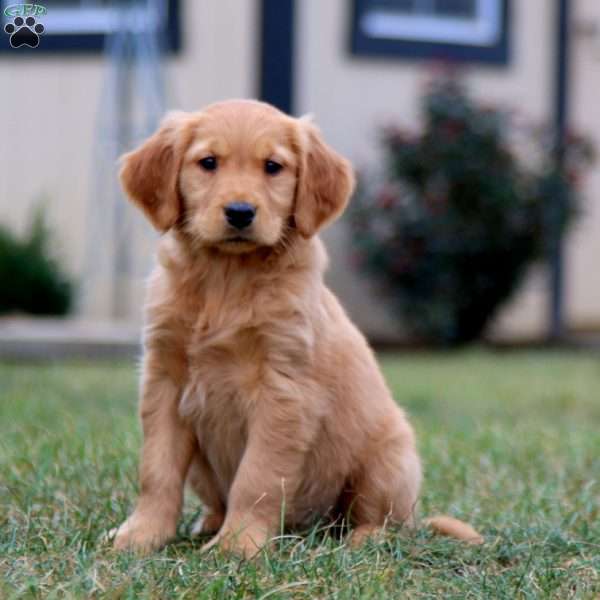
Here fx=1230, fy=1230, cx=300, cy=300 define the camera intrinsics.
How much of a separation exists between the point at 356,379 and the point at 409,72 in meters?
7.93

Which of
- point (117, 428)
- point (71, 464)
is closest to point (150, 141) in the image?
point (71, 464)

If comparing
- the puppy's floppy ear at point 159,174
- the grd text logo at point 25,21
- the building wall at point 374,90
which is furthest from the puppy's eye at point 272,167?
the building wall at point 374,90

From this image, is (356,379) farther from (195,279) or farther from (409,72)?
(409,72)

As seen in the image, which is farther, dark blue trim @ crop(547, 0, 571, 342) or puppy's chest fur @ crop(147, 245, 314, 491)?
dark blue trim @ crop(547, 0, 571, 342)

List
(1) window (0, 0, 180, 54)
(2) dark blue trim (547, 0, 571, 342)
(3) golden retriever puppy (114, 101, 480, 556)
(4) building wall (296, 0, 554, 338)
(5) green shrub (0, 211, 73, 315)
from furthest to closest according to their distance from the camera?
1. (2) dark blue trim (547, 0, 571, 342)
2. (4) building wall (296, 0, 554, 338)
3. (1) window (0, 0, 180, 54)
4. (5) green shrub (0, 211, 73, 315)
5. (3) golden retriever puppy (114, 101, 480, 556)

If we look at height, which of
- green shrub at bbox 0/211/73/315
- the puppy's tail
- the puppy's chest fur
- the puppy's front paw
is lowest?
green shrub at bbox 0/211/73/315

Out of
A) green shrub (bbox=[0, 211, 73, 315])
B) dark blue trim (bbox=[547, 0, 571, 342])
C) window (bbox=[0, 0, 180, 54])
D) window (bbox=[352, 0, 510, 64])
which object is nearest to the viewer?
green shrub (bbox=[0, 211, 73, 315])

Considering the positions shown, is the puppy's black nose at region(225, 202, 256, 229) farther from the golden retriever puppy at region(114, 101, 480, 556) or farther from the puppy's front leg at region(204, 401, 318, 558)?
the puppy's front leg at region(204, 401, 318, 558)

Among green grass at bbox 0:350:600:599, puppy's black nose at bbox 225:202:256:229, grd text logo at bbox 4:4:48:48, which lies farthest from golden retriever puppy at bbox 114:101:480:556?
grd text logo at bbox 4:4:48:48

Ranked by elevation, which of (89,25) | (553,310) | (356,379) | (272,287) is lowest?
(553,310)

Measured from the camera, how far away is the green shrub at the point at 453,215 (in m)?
10.2

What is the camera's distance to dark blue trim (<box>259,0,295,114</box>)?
1023cm

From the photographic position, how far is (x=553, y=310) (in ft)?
38.4

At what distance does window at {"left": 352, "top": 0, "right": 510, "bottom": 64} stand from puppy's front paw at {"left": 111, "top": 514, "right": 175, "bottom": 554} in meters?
7.94
